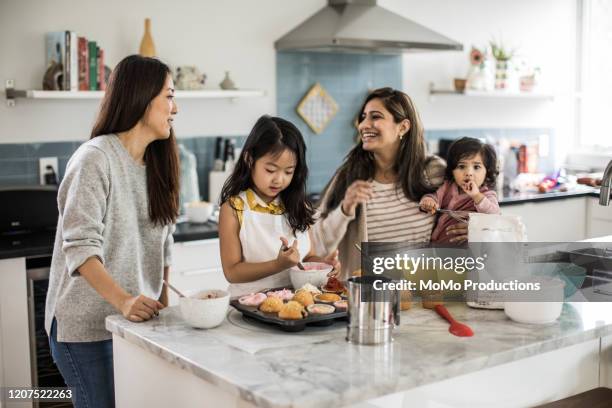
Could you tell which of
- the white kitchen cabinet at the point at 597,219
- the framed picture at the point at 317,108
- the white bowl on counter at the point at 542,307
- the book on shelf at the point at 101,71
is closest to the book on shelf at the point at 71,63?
the book on shelf at the point at 101,71

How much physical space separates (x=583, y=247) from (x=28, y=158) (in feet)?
8.22

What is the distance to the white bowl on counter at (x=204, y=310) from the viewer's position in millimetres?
1820

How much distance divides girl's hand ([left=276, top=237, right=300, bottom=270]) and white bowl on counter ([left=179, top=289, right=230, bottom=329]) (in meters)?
0.28

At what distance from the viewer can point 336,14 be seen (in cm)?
427

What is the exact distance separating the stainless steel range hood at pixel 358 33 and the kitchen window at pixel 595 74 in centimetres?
171

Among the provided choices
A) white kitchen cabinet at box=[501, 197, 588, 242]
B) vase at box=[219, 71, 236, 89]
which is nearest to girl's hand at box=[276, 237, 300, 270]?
vase at box=[219, 71, 236, 89]

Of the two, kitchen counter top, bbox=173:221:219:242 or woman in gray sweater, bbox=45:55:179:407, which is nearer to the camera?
woman in gray sweater, bbox=45:55:179:407

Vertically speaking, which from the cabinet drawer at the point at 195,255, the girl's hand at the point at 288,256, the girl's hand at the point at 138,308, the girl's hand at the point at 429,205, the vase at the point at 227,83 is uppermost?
the vase at the point at 227,83

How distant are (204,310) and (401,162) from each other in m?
1.01

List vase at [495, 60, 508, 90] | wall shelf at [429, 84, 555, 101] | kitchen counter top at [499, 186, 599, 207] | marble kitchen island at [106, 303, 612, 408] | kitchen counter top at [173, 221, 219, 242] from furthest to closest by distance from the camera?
vase at [495, 60, 508, 90], wall shelf at [429, 84, 555, 101], kitchen counter top at [499, 186, 599, 207], kitchen counter top at [173, 221, 219, 242], marble kitchen island at [106, 303, 612, 408]

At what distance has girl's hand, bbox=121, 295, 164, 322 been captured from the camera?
1931 millimetres

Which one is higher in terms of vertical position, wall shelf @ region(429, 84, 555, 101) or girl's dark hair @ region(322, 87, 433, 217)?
wall shelf @ region(429, 84, 555, 101)

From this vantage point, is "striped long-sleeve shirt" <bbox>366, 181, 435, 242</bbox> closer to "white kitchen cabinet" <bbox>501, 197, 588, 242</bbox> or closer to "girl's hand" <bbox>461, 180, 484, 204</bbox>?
"girl's hand" <bbox>461, 180, 484, 204</bbox>

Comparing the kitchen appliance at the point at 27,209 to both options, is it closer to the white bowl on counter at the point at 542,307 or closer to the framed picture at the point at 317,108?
the framed picture at the point at 317,108
